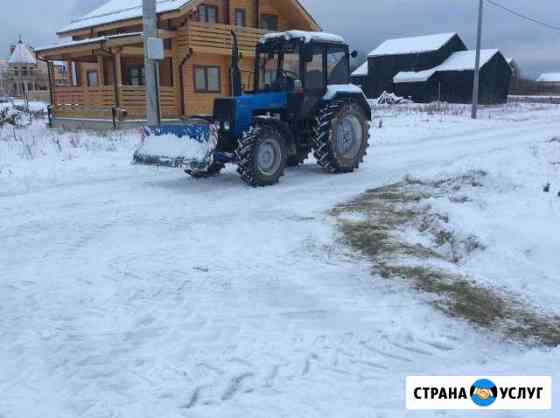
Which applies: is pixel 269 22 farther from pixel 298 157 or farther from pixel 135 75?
pixel 298 157

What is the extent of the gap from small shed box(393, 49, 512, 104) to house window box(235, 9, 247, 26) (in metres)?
21.4

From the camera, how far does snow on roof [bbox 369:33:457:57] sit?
1718 inches

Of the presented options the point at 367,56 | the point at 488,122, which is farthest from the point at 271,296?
the point at 367,56

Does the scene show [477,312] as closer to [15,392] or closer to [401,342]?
[401,342]

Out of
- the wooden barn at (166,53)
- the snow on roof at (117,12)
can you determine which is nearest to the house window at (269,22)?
the wooden barn at (166,53)

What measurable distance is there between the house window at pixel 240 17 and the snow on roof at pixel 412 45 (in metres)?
24.4

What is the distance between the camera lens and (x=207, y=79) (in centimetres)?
2284

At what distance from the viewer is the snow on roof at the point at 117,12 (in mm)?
19812

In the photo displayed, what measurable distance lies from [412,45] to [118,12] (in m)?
30.0

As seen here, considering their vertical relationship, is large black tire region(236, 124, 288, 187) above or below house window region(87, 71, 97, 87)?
below

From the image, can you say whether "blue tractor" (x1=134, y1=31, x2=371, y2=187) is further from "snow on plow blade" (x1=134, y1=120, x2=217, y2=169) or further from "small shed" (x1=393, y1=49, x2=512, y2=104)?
"small shed" (x1=393, y1=49, x2=512, y2=104)

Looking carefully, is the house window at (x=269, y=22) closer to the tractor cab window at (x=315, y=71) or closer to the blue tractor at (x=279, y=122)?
the blue tractor at (x=279, y=122)

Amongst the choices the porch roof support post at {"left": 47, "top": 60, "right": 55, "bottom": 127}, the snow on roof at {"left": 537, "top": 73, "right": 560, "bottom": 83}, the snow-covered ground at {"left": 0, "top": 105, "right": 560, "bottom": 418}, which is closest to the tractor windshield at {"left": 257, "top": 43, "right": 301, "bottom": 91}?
the snow-covered ground at {"left": 0, "top": 105, "right": 560, "bottom": 418}

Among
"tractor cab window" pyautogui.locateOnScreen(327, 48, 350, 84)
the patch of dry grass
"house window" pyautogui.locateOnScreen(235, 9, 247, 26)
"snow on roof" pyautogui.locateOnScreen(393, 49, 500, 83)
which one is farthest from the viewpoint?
"snow on roof" pyautogui.locateOnScreen(393, 49, 500, 83)
